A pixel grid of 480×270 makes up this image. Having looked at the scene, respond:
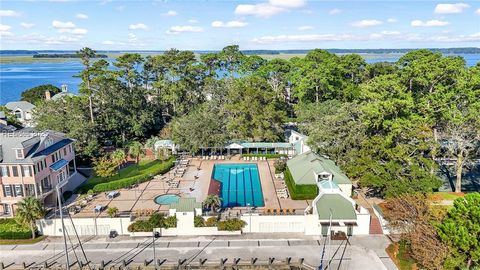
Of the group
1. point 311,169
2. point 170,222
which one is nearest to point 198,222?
point 170,222

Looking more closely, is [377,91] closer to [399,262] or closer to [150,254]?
[399,262]

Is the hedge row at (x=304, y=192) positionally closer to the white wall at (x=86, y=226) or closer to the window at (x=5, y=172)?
the white wall at (x=86, y=226)

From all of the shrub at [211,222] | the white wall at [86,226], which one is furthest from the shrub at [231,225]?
the white wall at [86,226]

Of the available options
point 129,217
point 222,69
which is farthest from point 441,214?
point 222,69

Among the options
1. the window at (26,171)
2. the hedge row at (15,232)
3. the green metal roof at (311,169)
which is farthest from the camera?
the green metal roof at (311,169)

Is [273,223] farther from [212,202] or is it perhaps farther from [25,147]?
[25,147]
